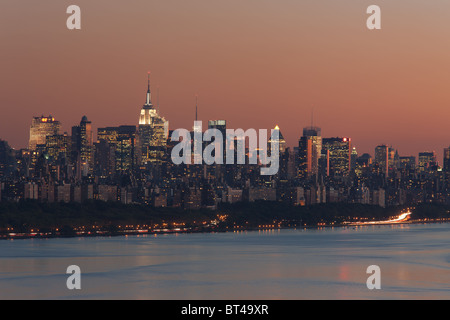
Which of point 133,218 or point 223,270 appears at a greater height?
point 223,270

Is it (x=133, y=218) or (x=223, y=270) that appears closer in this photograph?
(x=223, y=270)

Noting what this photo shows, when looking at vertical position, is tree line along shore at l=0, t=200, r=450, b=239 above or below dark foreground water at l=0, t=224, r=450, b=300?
below

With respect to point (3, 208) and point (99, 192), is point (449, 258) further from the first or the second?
point (99, 192)

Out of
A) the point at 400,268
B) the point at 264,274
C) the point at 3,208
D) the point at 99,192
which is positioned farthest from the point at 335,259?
the point at 99,192

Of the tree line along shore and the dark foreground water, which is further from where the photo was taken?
the tree line along shore

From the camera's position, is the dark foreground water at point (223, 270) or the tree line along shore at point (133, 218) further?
the tree line along shore at point (133, 218)

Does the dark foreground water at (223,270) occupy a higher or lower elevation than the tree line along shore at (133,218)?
higher

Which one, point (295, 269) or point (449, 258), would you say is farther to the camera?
point (449, 258)

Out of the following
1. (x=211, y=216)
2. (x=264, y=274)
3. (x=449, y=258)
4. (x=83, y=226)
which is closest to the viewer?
(x=264, y=274)
